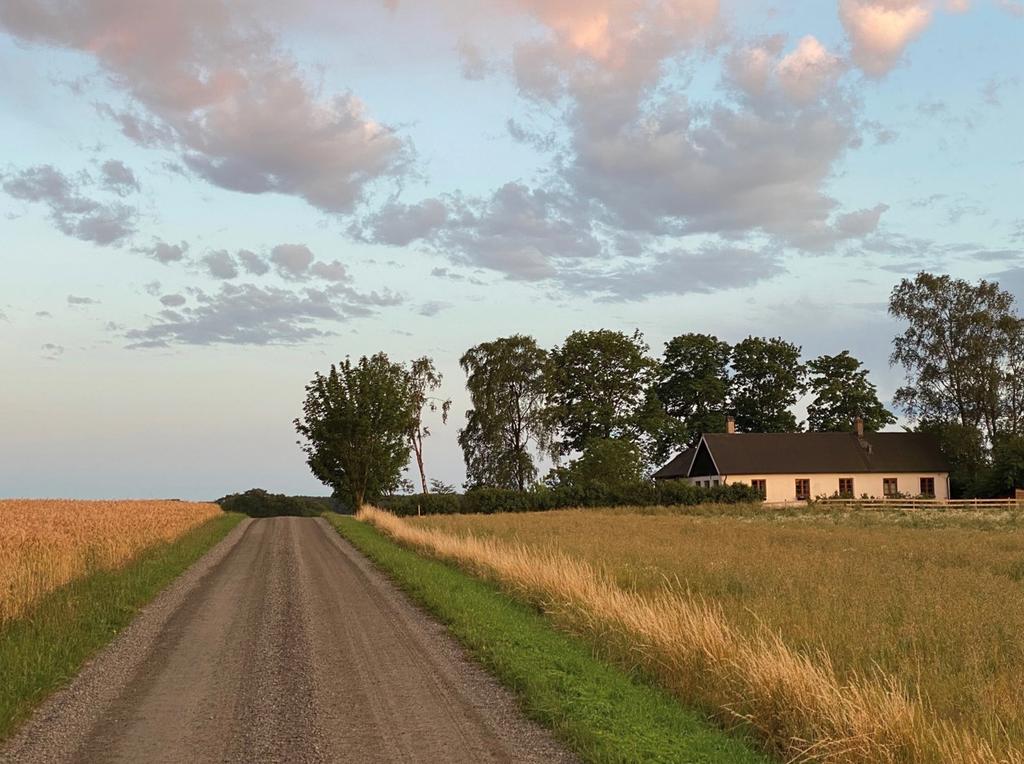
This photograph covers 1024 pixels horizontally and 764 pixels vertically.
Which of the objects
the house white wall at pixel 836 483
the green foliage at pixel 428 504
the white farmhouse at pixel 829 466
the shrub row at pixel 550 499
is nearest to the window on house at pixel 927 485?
the white farmhouse at pixel 829 466

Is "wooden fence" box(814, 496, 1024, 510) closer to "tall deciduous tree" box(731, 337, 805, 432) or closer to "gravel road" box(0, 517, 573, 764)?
"tall deciduous tree" box(731, 337, 805, 432)

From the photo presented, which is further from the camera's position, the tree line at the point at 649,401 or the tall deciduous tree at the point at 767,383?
the tall deciduous tree at the point at 767,383

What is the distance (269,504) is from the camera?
94.9 metres

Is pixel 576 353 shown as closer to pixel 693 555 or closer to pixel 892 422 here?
pixel 892 422

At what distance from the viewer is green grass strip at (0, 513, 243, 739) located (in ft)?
29.2

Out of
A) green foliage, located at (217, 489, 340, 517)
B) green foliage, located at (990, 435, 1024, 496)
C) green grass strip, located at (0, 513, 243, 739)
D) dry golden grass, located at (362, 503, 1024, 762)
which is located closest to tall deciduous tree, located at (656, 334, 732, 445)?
green foliage, located at (990, 435, 1024, 496)

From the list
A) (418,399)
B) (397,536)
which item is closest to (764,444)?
(418,399)

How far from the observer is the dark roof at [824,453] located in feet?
229

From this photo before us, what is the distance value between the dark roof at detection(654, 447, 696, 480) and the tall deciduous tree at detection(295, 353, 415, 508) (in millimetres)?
30970

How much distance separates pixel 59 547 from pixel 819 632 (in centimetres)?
1782

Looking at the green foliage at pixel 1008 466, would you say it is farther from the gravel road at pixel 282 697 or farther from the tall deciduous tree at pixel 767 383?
the gravel road at pixel 282 697

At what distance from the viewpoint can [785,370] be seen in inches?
3233

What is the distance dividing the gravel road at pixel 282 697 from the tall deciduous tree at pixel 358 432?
38.3 m

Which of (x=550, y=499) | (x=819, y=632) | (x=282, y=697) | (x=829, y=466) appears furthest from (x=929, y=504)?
(x=282, y=697)
